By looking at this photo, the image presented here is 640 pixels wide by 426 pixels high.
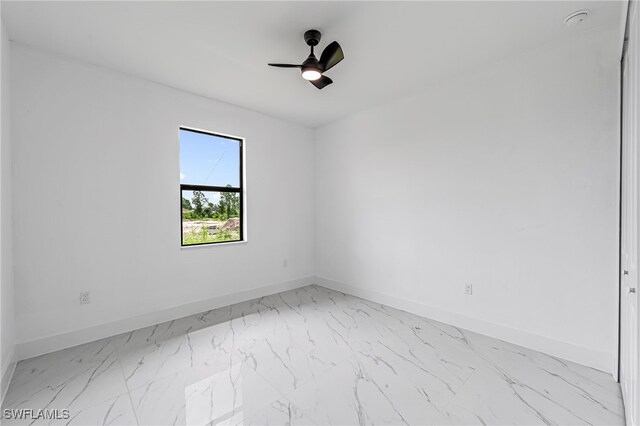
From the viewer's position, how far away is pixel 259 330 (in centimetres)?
304

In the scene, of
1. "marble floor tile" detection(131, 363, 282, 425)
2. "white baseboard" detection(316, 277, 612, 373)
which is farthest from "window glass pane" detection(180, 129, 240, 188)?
"white baseboard" detection(316, 277, 612, 373)

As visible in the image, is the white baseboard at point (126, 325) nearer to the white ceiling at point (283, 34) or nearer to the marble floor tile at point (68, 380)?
the marble floor tile at point (68, 380)

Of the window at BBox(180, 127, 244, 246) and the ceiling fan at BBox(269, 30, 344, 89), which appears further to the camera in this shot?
the window at BBox(180, 127, 244, 246)

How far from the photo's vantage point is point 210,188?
382cm

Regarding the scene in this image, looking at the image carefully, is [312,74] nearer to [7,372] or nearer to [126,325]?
[126,325]

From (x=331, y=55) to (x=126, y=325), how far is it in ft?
10.7

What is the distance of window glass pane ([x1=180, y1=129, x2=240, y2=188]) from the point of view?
11.9 ft

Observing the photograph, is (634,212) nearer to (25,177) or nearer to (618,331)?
(618,331)

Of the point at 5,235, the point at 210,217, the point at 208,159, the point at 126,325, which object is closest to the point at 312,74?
the point at 208,159

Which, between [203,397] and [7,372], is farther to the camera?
[7,372]

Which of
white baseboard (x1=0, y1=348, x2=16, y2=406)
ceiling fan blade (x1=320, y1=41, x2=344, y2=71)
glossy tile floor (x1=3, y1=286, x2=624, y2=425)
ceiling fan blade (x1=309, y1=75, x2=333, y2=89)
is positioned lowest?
glossy tile floor (x1=3, y1=286, x2=624, y2=425)

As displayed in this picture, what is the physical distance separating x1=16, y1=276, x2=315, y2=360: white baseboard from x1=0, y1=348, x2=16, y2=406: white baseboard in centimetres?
12

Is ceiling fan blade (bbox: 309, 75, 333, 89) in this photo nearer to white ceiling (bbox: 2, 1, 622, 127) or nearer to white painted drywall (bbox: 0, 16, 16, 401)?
white ceiling (bbox: 2, 1, 622, 127)

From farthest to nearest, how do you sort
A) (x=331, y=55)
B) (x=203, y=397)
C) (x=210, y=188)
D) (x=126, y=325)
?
(x=210, y=188) → (x=126, y=325) → (x=331, y=55) → (x=203, y=397)
